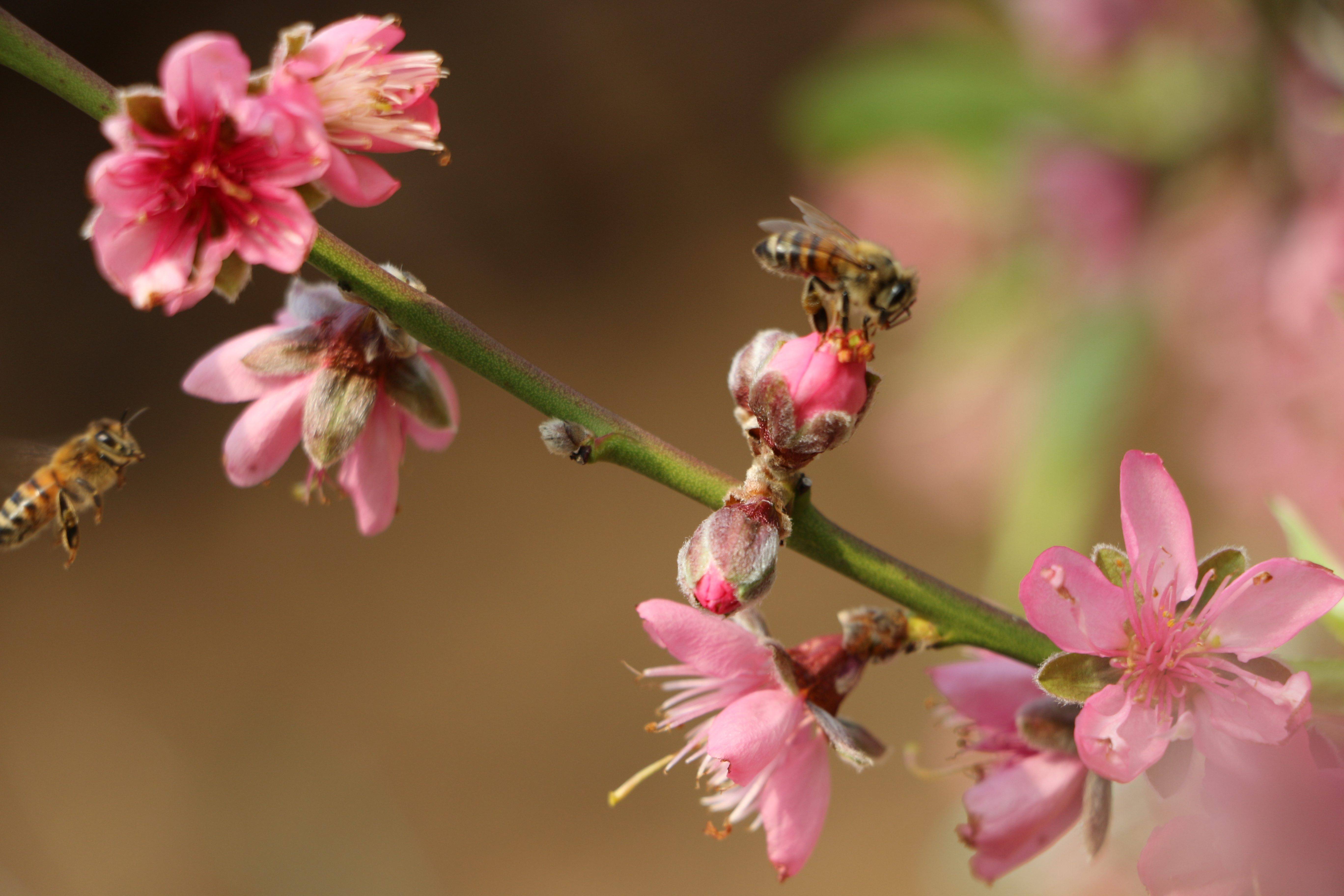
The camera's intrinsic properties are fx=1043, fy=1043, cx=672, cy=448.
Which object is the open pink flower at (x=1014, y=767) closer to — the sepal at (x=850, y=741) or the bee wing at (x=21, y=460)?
the sepal at (x=850, y=741)

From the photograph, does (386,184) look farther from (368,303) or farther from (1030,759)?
(1030,759)

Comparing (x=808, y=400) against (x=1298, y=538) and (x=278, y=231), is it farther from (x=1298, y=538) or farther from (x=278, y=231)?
(x=1298, y=538)

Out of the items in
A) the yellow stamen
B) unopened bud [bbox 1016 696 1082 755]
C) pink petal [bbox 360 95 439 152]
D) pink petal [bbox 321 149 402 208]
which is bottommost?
the yellow stamen

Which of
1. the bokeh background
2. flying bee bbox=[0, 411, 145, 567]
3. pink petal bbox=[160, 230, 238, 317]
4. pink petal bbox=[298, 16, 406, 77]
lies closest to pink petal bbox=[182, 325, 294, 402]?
pink petal bbox=[160, 230, 238, 317]

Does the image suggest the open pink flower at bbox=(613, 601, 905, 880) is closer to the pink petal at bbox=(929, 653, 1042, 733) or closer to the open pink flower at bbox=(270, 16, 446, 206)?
the pink petal at bbox=(929, 653, 1042, 733)

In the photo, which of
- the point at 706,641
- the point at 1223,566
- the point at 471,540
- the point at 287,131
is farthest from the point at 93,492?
the point at 471,540

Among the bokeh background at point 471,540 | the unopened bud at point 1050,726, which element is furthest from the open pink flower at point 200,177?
the bokeh background at point 471,540

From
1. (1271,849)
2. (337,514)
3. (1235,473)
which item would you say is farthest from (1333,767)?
(337,514)
